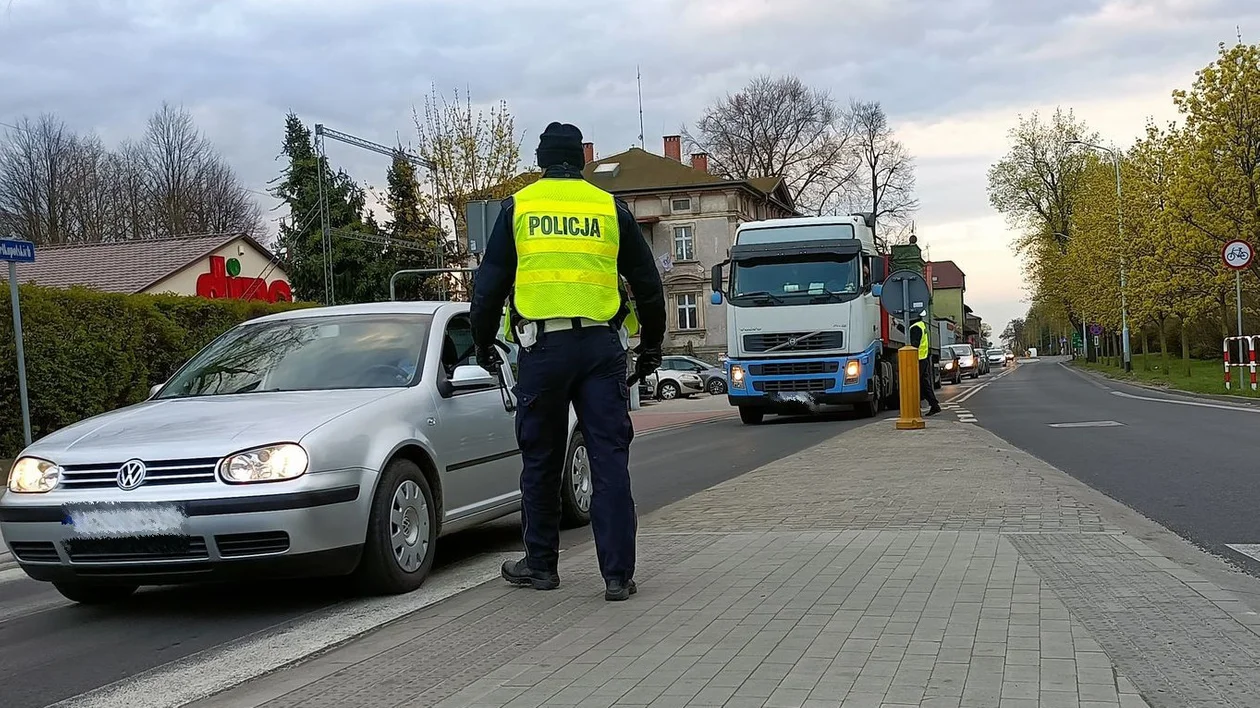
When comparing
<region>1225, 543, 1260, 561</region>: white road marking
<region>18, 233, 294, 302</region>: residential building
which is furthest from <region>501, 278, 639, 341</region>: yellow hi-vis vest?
<region>18, 233, 294, 302</region>: residential building

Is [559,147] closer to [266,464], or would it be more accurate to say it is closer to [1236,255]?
[266,464]

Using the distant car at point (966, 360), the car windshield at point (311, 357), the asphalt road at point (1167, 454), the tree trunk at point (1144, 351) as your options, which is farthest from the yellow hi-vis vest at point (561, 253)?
the tree trunk at point (1144, 351)

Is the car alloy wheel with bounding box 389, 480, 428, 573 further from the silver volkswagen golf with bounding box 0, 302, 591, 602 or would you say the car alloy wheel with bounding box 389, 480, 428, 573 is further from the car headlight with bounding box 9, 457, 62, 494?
the car headlight with bounding box 9, 457, 62, 494

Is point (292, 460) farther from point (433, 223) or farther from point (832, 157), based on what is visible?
point (832, 157)

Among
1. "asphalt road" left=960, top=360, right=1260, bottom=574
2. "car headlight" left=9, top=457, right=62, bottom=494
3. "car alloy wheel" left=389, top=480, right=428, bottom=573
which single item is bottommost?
"asphalt road" left=960, top=360, right=1260, bottom=574

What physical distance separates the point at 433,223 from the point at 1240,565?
33268 mm

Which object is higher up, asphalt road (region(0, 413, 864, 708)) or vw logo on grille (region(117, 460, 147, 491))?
vw logo on grille (region(117, 460, 147, 491))

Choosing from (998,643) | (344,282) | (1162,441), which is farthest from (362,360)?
(344,282)

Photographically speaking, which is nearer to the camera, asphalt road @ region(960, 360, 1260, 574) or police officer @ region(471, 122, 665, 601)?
police officer @ region(471, 122, 665, 601)

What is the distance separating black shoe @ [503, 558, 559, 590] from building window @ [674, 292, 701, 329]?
187 ft

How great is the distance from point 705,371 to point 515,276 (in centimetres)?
3753

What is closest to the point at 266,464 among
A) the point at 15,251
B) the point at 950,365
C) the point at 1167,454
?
the point at 15,251

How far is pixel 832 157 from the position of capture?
66.5 m

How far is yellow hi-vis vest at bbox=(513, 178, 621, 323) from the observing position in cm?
532
